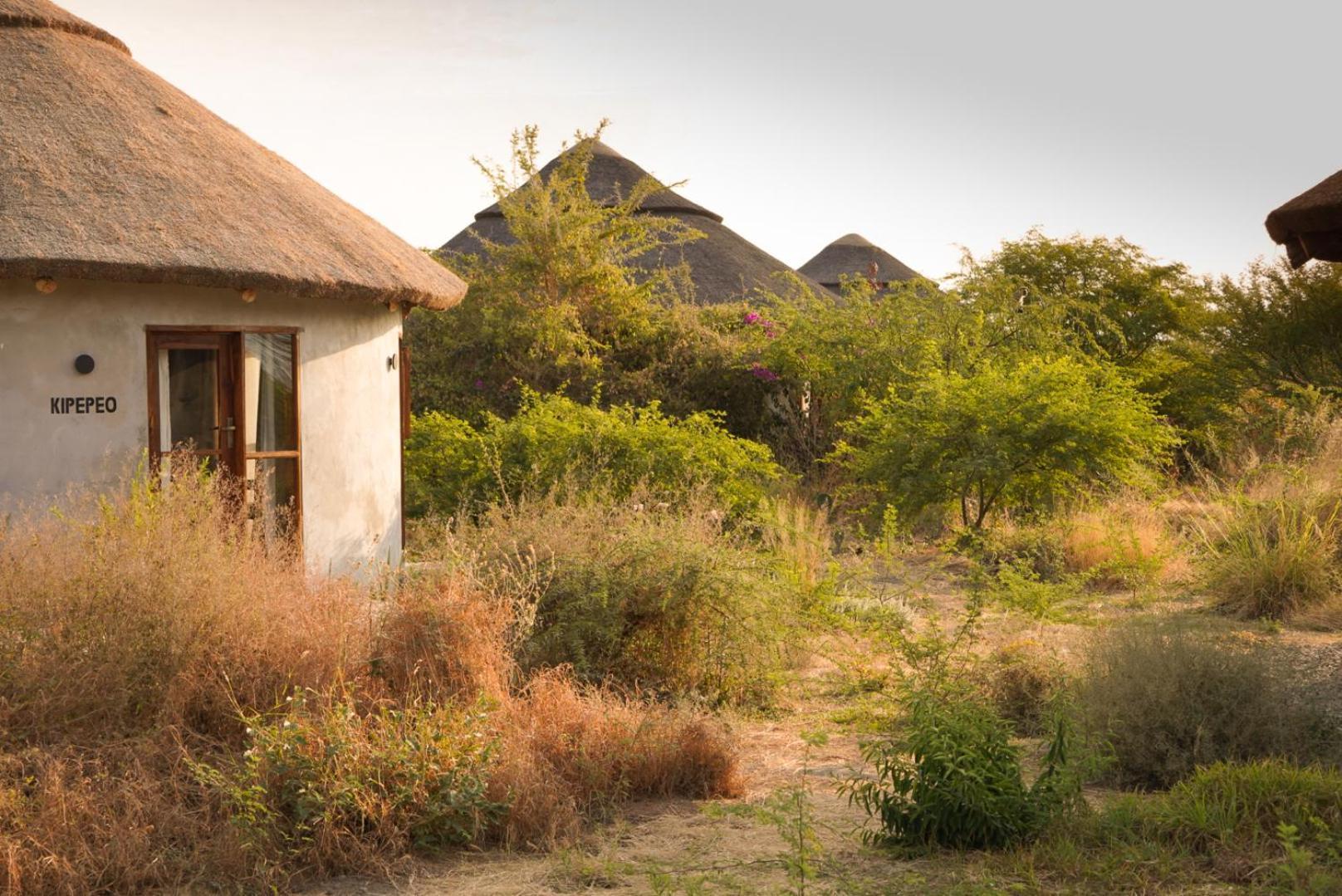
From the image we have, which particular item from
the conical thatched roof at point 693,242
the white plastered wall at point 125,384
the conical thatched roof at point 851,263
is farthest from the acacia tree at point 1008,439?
the conical thatched roof at point 851,263

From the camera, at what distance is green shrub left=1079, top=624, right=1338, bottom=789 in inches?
231

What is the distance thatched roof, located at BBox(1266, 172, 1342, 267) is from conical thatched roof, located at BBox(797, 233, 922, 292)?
3070cm

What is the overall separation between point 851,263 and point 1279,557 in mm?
30087

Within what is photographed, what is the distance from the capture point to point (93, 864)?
4.79m

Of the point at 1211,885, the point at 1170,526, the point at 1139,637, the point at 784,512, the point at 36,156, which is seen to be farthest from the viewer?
the point at 1170,526

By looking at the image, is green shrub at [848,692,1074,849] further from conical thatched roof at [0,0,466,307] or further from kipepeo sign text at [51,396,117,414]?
kipepeo sign text at [51,396,117,414]

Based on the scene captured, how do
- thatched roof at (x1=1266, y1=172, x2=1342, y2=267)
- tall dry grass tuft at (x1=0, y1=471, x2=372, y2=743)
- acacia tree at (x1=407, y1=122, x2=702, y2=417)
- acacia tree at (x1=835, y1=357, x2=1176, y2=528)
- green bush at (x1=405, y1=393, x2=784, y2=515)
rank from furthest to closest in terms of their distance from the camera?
acacia tree at (x1=407, y1=122, x2=702, y2=417)
acacia tree at (x1=835, y1=357, x2=1176, y2=528)
green bush at (x1=405, y1=393, x2=784, y2=515)
thatched roof at (x1=1266, y1=172, x2=1342, y2=267)
tall dry grass tuft at (x1=0, y1=471, x2=372, y2=743)

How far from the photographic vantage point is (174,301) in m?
8.40

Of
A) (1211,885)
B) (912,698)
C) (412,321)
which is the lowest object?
(1211,885)

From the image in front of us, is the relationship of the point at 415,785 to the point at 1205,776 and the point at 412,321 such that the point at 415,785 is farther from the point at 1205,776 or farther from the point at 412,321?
the point at 412,321

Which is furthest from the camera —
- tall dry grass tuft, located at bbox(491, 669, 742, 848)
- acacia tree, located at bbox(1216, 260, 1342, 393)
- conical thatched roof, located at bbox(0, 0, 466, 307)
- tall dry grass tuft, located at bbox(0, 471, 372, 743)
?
acacia tree, located at bbox(1216, 260, 1342, 393)

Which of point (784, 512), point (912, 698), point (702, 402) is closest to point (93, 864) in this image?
point (912, 698)

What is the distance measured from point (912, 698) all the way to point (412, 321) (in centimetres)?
1273

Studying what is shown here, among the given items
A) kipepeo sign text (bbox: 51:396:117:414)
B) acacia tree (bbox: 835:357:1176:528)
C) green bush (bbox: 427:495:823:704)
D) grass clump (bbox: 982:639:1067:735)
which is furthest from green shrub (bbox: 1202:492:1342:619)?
kipepeo sign text (bbox: 51:396:117:414)
